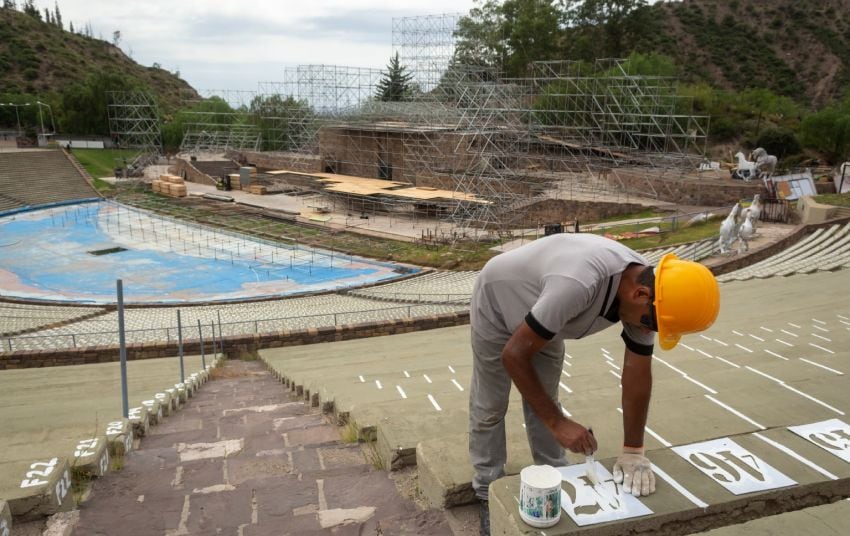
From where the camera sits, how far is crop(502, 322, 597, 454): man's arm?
243 centimetres

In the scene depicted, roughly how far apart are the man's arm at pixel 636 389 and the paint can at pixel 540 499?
59cm

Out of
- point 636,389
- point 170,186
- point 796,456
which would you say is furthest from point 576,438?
point 170,186

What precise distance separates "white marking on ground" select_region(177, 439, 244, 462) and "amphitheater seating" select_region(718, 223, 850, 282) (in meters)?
10.9

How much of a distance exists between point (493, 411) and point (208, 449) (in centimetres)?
236

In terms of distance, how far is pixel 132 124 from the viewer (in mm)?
53969

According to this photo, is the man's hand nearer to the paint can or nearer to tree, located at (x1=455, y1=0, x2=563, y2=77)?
the paint can

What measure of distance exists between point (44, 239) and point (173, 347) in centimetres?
2102

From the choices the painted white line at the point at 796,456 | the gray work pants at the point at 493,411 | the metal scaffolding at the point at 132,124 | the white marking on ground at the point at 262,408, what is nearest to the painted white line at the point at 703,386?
the painted white line at the point at 796,456

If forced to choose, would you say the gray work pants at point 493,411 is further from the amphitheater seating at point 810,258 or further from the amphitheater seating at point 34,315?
the amphitheater seating at point 34,315

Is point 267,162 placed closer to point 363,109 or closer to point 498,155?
point 363,109

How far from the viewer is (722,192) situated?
1041 inches

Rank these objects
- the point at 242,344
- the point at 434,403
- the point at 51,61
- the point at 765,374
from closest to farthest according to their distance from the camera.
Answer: the point at 765,374, the point at 434,403, the point at 242,344, the point at 51,61

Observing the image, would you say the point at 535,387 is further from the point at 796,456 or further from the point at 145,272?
the point at 145,272

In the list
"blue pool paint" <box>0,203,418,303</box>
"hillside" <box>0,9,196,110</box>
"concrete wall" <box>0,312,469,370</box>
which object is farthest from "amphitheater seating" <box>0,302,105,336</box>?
"hillside" <box>0,9,196,110</box>
